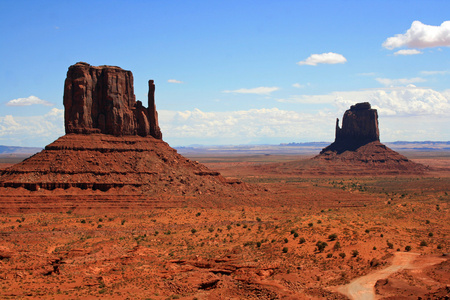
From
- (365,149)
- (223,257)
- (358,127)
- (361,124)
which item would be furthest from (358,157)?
(223,257)

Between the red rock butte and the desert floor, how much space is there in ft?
16.8

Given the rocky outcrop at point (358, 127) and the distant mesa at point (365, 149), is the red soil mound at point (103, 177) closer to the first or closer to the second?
the distant mesa at point (365, 149)

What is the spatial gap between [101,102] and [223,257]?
43.2m

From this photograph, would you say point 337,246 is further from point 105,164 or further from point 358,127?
point 358,127

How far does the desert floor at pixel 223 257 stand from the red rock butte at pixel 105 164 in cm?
511

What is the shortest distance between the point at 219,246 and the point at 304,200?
41.1 meters

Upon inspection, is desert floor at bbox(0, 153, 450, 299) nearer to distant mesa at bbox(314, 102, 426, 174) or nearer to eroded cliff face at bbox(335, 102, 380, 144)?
distant mesa at bbox(314, 102, 426, 174)

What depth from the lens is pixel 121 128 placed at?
7712 cm

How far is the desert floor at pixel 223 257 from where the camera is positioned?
3200cm

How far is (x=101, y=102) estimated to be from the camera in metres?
76.2

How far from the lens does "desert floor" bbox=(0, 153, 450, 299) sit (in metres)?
32.0

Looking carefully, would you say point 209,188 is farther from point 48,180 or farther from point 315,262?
point 315,262

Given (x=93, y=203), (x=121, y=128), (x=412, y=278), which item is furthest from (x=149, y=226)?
(x=412, y=278)

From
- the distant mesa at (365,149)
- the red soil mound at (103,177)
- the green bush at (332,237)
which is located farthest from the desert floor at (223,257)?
the distant mesa at (365,149)
